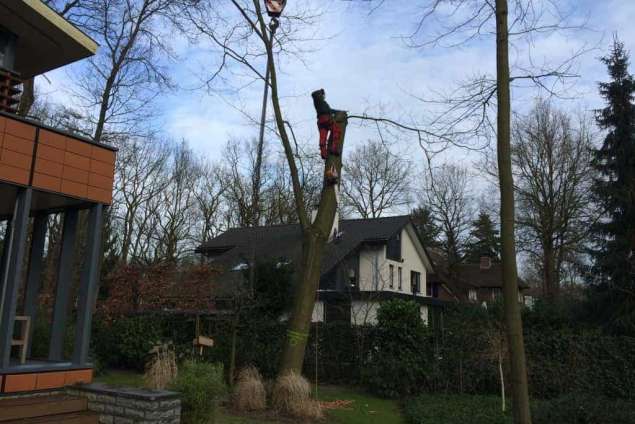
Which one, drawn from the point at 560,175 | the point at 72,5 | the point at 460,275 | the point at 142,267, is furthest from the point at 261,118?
the point at 460,275

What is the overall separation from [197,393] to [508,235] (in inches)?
199

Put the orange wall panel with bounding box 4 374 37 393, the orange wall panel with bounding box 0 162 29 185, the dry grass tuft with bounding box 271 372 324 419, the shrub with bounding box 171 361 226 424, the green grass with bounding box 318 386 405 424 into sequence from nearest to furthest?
the orange wall panel with bounding box 4 374 37 393
the orange wall panel with bounding box 0 162 29 185
the shrub with bounding box 171 361 226 424
the dry grass tuft with bounding box 271 372 324 419
the green grass with bounding box 318 386 405 424

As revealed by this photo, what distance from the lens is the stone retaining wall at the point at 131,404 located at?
6.77 metres

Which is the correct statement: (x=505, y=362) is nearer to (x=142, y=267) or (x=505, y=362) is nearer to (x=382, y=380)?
(x=382, y=380)

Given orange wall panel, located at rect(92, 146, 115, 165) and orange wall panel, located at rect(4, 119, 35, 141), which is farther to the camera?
orange wall panel, located at rect(92, 146, 115, 165)

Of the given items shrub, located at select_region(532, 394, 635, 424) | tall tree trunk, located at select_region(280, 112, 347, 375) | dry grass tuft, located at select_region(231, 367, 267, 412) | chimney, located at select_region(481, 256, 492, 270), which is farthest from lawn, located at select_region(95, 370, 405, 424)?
chimney, located at select_region(481, 256, 492, 270)

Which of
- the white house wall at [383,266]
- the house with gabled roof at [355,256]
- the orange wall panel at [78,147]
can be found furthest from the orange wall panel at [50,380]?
the white house wall at [383,266]

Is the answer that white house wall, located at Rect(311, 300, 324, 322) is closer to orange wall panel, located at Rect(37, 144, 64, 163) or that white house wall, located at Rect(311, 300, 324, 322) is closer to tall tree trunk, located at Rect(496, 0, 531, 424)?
orange wall panel, located at Rect(37, 144, 64, 163)

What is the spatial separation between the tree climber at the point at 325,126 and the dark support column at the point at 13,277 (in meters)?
6.31

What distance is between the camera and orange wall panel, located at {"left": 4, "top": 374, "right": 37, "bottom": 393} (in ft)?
22.0

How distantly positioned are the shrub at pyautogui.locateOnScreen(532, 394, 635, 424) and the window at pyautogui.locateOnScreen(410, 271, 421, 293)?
805 inches

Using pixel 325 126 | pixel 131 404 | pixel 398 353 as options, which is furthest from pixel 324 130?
pixel 131 404

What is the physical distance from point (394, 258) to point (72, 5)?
63.0ft

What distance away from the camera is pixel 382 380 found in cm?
1400
